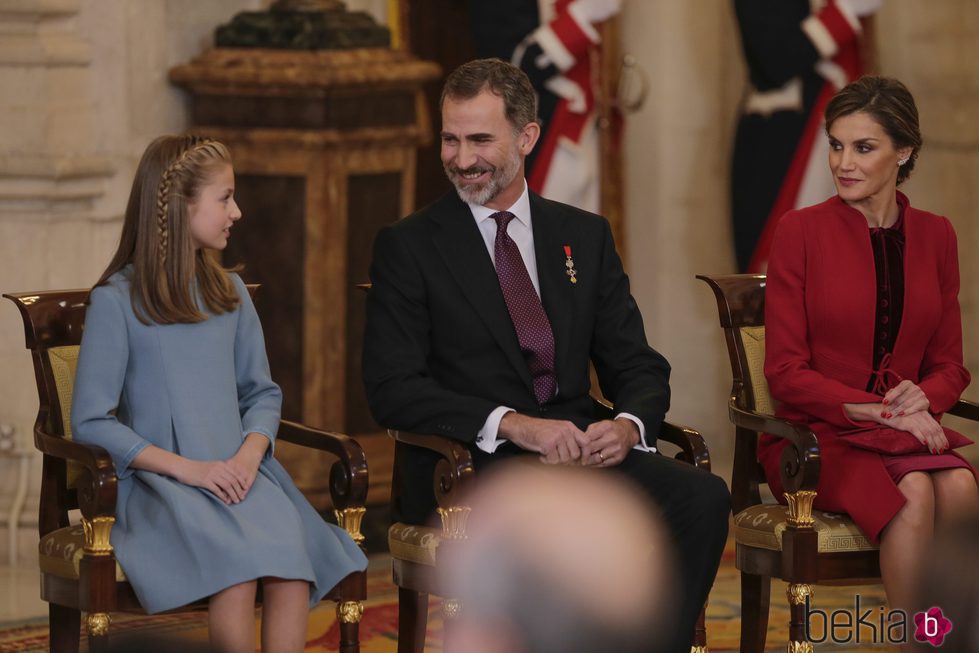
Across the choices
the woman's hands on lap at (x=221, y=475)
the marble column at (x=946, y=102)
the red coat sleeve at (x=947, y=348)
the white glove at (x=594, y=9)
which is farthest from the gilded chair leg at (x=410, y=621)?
the marble column at (x=946, y=102)

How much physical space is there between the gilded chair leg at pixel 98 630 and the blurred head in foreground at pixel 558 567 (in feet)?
2.50

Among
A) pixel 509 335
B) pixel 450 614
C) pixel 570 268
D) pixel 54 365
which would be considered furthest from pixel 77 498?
pixel 570 268

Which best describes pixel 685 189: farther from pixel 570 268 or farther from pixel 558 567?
pixel 558 567

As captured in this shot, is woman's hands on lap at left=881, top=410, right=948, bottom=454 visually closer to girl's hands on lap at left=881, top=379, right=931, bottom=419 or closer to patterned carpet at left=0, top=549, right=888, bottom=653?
girl's hands on lap at left=881, top=379, right=931, bottom=419

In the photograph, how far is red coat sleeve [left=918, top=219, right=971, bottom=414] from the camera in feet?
15.4

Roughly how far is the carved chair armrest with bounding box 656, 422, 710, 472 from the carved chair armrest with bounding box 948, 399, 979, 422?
29.3 inches

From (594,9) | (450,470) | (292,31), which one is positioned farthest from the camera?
(594,9)

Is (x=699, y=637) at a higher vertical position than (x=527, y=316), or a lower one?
lower

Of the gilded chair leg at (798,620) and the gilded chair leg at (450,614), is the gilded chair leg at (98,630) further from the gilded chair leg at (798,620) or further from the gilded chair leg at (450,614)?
the gilded chair leg at (798,620)

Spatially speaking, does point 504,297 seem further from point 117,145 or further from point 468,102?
point 117,145

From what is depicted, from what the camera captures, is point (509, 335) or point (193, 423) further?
point (509, 335)

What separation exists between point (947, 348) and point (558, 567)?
4.18ft

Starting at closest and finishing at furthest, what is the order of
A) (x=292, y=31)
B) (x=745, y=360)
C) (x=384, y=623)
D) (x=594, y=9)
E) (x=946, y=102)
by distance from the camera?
(x=745, y=360), (x=384, y=623), (x=292, y=31), (x=594, y=9), (x=946, y=102)

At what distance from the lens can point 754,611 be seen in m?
4.70
